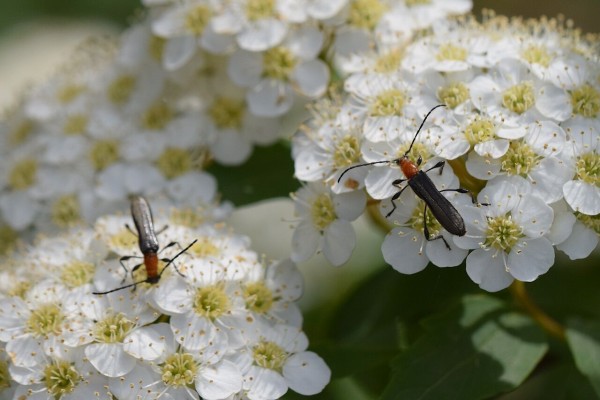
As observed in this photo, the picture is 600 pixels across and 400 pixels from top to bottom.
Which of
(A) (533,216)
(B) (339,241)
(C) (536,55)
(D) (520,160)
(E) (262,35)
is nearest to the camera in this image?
(A) (533,216)

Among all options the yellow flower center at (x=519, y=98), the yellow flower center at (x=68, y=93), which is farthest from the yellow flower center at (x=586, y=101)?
the yellow flower center at (x=68, y=93)

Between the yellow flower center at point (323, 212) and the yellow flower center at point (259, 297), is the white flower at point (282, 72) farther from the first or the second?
the yellow flower center at point (259, 297)

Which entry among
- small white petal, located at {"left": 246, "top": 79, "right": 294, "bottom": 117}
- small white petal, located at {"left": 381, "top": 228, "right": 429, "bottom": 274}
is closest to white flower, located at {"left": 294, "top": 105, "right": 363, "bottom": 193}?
small white petal, located at {"left": 381, "top": 228, "right": 429, "bottom": 274}

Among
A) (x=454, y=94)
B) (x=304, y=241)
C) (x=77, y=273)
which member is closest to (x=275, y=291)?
(x=304, y=241)

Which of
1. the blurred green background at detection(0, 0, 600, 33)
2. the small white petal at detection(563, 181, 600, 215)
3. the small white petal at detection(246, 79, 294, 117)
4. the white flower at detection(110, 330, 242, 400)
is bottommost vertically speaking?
the blurred green background at detection(0, 0, 600, 33)

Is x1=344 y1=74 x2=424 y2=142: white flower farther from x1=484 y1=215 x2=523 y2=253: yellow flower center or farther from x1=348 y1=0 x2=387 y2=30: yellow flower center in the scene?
x1=484 y1=215 x2=523 y2=253: yellow flower center

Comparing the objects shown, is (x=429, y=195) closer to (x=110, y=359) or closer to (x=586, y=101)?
(x=586, y=101)

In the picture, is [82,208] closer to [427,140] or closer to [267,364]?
[267,364]
